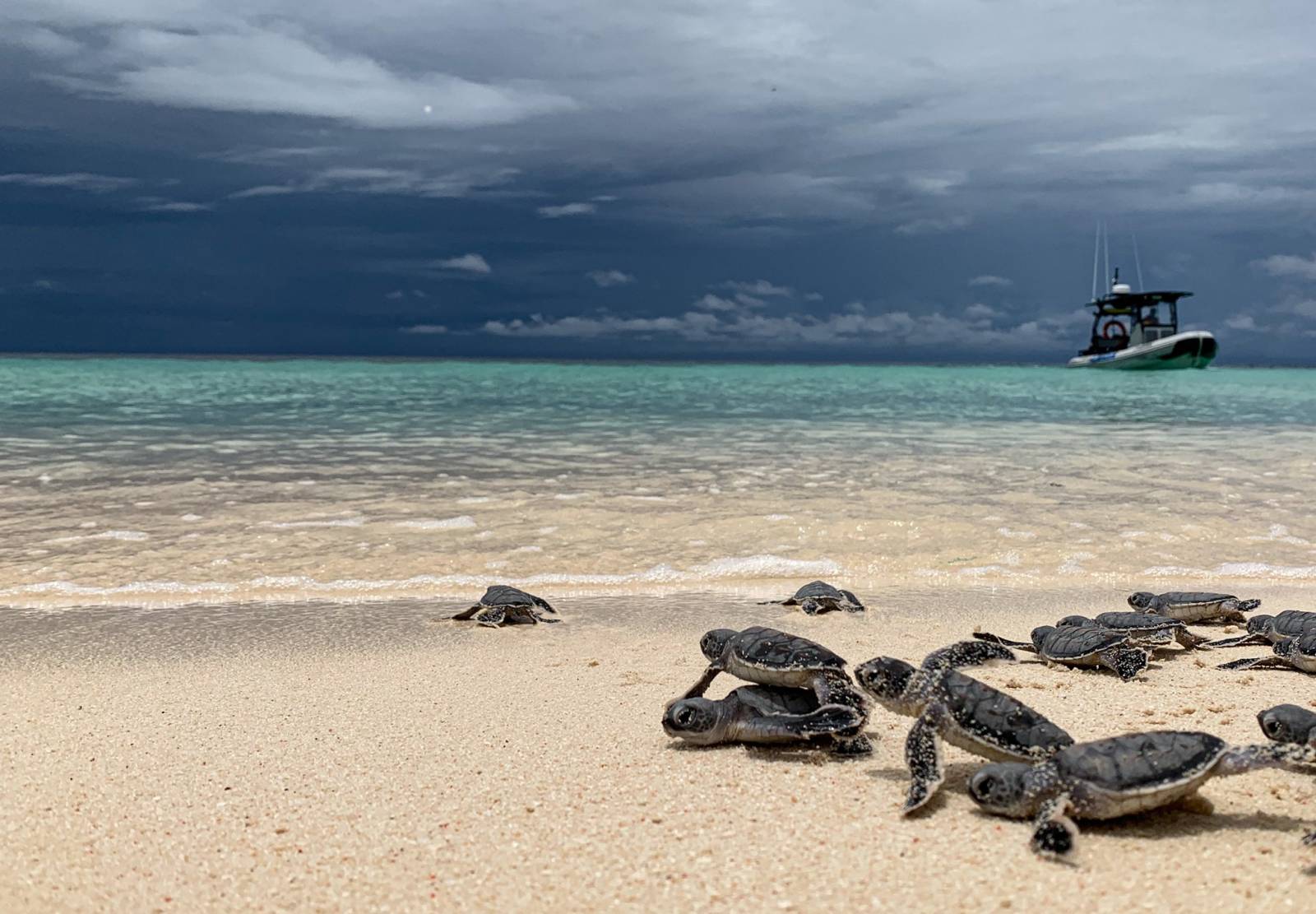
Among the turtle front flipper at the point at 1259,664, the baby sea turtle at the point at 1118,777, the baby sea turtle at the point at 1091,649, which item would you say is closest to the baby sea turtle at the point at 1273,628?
the turtle front flipper at the point at 1259,664

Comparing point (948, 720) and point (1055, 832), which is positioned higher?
point (948, 720)

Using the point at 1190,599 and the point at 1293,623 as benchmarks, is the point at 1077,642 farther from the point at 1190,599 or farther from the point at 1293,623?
the point at 1190,599

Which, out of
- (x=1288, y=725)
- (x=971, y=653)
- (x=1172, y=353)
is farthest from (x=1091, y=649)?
(x=1172, y=353)

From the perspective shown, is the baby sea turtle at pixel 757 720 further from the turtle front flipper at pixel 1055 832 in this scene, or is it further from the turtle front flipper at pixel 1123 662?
the turtle front flipper at pixel 1123 662

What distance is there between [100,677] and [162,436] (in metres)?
15.8

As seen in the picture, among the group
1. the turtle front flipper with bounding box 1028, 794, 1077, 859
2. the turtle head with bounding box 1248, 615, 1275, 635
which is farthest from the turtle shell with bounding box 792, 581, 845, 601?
the turtle front flipper with bounding box 1028, 794, 1077, 859

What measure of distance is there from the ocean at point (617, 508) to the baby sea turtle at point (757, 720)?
3798mm

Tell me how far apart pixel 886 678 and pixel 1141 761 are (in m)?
1.04

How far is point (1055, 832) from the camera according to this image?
318 centimetres

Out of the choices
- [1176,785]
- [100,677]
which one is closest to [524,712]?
[100,677]

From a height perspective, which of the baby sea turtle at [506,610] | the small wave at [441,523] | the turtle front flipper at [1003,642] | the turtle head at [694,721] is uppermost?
the turtle head at [694,721]

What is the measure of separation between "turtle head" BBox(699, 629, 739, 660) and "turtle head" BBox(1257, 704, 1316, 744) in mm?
2236

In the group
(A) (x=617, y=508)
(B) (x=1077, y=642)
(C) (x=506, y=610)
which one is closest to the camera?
(B) (x=1077, y=642)

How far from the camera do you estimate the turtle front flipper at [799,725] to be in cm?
409
